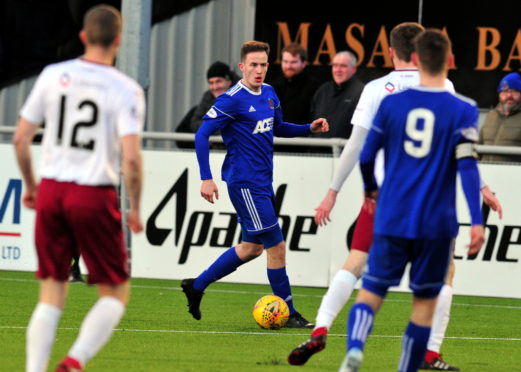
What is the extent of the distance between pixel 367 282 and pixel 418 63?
111 centimetres

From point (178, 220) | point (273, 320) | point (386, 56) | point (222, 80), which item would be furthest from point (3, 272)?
point (386, 56)

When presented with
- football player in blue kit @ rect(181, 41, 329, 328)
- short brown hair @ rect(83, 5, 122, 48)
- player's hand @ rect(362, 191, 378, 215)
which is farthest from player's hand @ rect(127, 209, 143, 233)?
football player in blue kit @ rect(181, 41, 329, 328)

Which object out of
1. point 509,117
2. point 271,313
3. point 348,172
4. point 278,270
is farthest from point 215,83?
point 348,172

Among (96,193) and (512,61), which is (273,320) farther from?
(512,61)

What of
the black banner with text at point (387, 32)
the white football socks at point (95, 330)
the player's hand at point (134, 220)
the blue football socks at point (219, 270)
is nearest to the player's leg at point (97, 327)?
the white football socks at point (95, 330)

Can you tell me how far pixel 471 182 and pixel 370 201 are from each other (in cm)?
78

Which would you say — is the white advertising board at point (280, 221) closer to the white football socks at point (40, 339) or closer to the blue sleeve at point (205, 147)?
the blue sleeve at point (205, 147)

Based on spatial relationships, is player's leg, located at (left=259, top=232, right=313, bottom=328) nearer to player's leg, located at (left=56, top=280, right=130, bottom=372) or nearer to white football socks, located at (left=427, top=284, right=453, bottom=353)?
white football socks, located at (left=427, top=284, right=453, bottom=353)

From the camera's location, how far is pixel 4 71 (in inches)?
677

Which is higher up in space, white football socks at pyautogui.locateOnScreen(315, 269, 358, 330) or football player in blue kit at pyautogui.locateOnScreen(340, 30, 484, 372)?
football player in blue kit at pyautogui.locateOnScreen(340, 30, 484, 372)

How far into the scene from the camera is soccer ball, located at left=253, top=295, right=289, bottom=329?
9.48 metres

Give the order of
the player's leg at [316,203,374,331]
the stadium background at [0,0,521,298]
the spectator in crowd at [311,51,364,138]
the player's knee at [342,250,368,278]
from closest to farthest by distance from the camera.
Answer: the player's leg at [316,203,374,331] < the player's knee at [342,250,368,278] < the stadium background at [0,0,521,298] < the spectator in crowd at [311,51,364,138]

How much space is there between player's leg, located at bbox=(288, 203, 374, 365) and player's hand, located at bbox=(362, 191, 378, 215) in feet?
1.23

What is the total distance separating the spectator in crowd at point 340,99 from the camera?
1276cm
